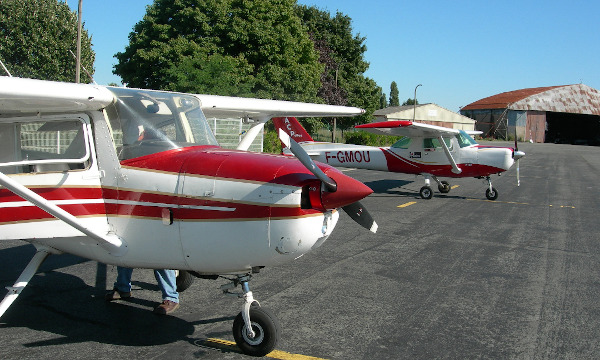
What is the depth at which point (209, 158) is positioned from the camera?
397 centimetres

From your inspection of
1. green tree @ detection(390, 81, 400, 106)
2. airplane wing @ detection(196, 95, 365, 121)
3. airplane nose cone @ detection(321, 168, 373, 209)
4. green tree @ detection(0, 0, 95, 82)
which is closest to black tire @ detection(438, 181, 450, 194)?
airplane wing @ detection(196, 95, 365, 121)

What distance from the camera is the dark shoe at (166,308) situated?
494cm

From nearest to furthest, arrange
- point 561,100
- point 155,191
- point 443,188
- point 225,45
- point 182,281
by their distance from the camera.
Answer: point 155,191, point 182,281, point 443,188, point 225,45, point 561,100

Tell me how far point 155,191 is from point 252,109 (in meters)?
2.72

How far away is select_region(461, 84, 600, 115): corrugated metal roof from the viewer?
7356 cm

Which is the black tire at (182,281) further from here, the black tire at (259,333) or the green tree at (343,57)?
the green tree at (343,57)

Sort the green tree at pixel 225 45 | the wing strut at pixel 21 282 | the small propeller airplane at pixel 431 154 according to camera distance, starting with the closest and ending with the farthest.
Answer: the wing strut at pixel 21 282 → the small propeller airplane at pixel 431 154 → the green tree at pixel 225 45

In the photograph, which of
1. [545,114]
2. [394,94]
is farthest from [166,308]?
[394,94]

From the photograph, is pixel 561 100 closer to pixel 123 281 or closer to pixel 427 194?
pixel 427 194

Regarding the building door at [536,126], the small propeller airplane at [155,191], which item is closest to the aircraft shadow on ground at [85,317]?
the small propeller airplane at [155,191]

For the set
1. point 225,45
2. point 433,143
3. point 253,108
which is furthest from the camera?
point 225,45

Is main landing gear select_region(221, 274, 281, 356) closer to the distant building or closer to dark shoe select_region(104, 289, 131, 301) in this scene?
dark shoe select_region(104, 289, 131, 301)

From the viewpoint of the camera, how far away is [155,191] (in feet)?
13.0

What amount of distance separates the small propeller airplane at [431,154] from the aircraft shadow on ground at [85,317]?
9.40 metres
